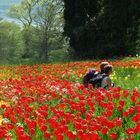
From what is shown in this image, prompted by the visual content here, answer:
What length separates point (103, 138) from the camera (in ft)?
22.6

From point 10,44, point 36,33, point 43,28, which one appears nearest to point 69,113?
point 43,28

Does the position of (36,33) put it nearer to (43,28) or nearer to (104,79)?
(43,28)

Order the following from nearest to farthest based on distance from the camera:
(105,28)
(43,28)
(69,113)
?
(69,113) < (105,28) < (43,28)

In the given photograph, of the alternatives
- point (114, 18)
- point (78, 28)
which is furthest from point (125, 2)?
point (78, 28)

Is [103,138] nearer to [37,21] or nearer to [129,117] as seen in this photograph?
[129,117]

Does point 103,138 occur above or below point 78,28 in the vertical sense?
below

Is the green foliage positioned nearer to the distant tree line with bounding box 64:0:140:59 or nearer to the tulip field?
the distant tree line with bounding box 64:0:140:59

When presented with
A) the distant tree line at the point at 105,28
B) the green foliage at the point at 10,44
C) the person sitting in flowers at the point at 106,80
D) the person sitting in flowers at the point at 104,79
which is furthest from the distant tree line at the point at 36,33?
the person sitting in flowers at the point at 106,80

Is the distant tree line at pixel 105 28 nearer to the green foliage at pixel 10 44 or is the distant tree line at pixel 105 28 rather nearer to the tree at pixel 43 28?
the tree at pixel 43 28

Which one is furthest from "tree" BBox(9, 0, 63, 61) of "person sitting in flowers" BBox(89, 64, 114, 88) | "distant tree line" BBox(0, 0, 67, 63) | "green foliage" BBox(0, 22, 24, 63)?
"person sitting in flowers" BBox(89, 64, 114, 88)

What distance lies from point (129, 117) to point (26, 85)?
5401mm

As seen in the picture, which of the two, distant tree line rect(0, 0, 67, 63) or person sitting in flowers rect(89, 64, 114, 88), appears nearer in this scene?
person sitting in flowers rect(89, 64, 114, 88)

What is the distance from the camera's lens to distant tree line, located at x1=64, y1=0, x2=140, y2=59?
34531mm

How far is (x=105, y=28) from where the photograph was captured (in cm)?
3531
